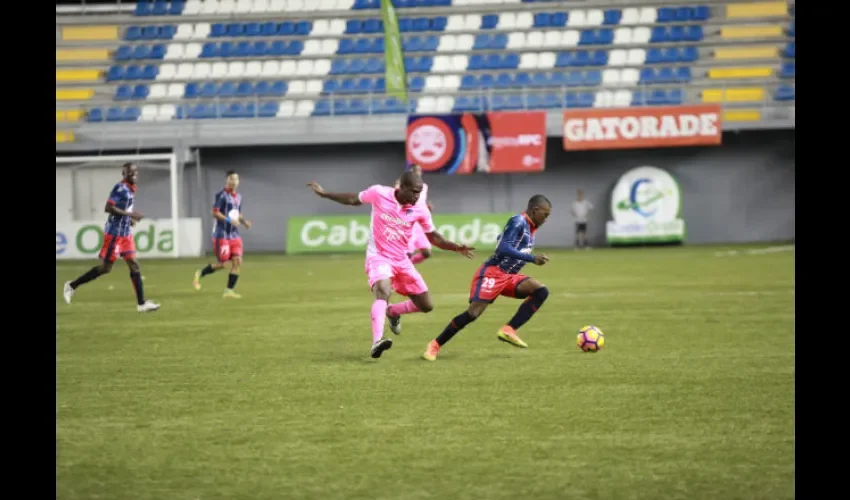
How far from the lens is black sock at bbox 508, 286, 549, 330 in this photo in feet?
37.6

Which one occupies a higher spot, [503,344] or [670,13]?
[670,13]

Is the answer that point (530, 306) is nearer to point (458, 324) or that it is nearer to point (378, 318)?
point (458, 324)

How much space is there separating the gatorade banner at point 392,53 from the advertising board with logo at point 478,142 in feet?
4.01

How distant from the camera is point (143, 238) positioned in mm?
34781

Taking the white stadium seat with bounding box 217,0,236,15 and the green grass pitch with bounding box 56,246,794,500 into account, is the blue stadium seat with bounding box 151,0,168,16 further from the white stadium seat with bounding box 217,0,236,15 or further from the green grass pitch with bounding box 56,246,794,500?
the green grass pitch with bounding box 56,246,794,500

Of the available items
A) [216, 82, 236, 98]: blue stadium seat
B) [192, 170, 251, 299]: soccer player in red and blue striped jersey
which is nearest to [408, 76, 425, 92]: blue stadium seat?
[216, 82, 236, 98]: blue stadium seat

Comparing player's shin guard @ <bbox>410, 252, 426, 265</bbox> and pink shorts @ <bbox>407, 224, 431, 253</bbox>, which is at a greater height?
pink shorts @ <bbox>407, 224, 431, 253</bbox>

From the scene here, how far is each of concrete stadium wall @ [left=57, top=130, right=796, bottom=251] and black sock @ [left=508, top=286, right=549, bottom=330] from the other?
85.7ft

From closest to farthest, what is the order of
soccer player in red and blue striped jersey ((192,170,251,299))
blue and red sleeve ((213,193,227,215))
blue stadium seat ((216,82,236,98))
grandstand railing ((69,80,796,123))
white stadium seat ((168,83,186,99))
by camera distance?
soccer player in red and blue striped jersey ((192,170,251,299)) → blue and red sleeve ((213,193,227,215)) → grandstand railing ((69,80,796,123)) → blue stadium seat ((216,82,236,98)) → white stadium seat ((168,83,186,99))
